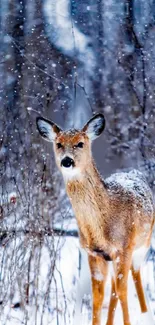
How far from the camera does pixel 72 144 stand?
18.0 feet

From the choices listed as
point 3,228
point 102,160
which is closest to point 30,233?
point 3,228

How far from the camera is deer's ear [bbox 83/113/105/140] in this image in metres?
5.70

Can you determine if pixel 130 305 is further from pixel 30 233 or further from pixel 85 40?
pixel 85 40

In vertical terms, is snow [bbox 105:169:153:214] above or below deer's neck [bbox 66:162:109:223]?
above

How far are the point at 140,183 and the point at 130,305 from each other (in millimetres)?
1032

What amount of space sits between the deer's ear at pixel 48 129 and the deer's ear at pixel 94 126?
0.20m

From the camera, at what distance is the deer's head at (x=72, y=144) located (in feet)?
17.7

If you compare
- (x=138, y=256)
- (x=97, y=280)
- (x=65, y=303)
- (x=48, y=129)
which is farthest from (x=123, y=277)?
(x=48, y=129)

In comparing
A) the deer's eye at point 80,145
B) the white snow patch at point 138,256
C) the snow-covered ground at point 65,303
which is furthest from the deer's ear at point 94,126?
the white snow patch at point 138,256

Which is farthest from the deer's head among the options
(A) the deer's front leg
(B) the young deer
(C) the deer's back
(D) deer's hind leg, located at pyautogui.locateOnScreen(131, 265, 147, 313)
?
(D) deer's hind leg, located at pyautogui.locateOnScreen(131, 265, 147, 313)

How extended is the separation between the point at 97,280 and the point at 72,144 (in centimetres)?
100

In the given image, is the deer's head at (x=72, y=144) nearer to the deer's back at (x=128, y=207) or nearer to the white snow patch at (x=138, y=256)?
the deer's back at (x=128, y=207)

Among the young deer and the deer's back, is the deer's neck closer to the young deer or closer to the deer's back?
the young deer

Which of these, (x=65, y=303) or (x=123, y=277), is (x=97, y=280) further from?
(x=65, y=303)
